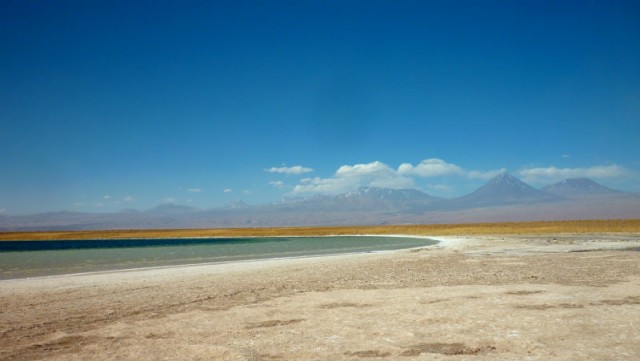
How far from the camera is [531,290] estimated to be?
50.0 ft

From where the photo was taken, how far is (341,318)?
39.7ft

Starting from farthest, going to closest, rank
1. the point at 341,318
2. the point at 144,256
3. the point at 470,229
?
the point at 470,229
the point at 144,256
the point at 341,318

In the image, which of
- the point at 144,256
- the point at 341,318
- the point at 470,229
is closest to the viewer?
the point at 341,318

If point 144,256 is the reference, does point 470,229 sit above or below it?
above

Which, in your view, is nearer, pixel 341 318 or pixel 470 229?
pixel 341 318

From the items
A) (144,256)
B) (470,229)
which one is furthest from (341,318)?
(470,229)

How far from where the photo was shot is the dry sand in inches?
360

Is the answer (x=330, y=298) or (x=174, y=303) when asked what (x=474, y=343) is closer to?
(x=330, y=298)

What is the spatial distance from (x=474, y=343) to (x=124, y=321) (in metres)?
9.48

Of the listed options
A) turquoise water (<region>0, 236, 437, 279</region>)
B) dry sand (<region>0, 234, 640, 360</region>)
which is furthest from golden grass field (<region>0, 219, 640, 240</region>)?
dry sand (<region>0, 234, 640, 360</region>)

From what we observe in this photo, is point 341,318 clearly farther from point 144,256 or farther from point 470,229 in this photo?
point 470,229

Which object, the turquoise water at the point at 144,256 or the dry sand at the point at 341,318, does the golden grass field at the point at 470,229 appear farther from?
the dry sand at the point at 341,318

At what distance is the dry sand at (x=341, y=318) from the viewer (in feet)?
30.0

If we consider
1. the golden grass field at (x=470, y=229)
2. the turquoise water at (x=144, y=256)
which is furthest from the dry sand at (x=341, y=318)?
the golden grass field at (x=470, y=229)
